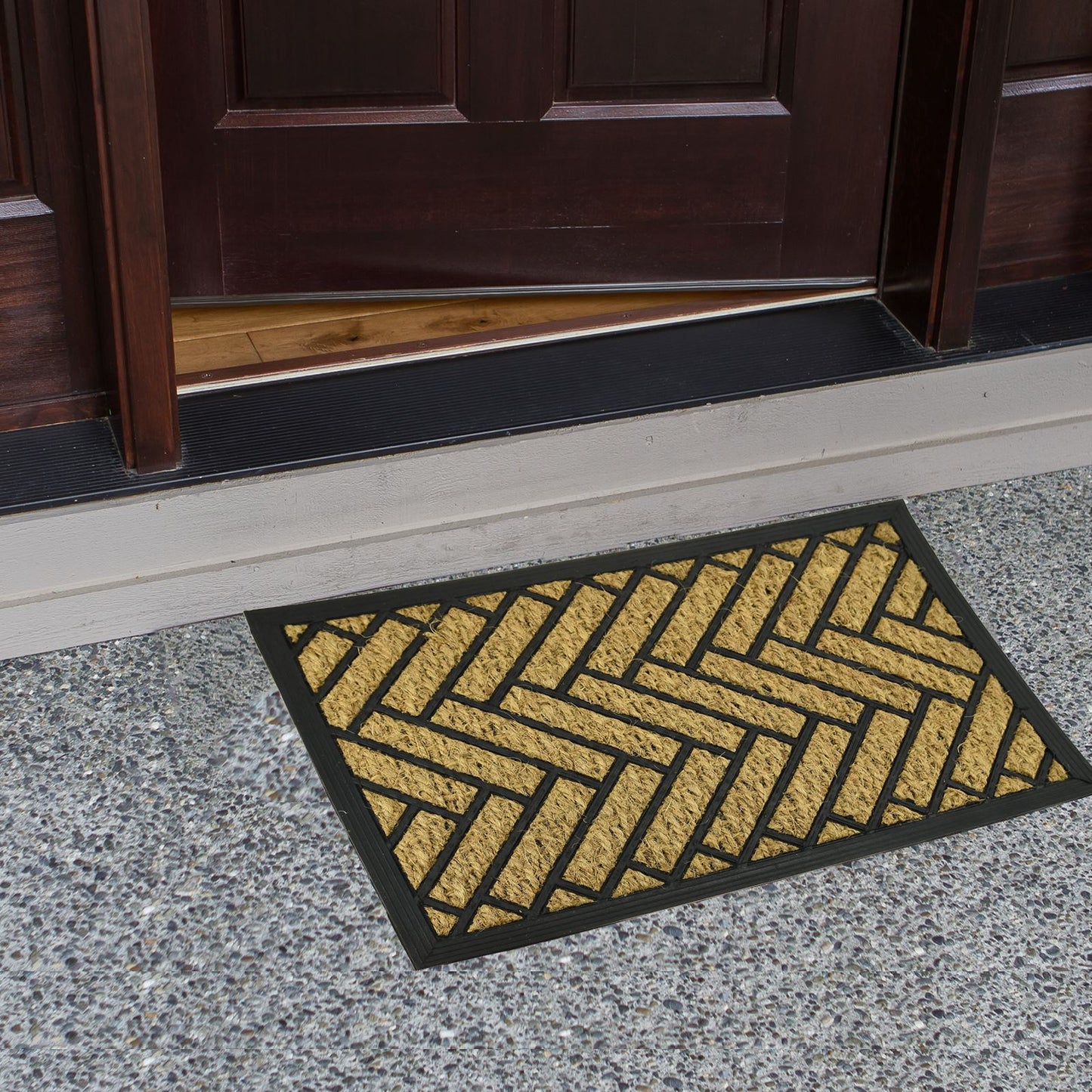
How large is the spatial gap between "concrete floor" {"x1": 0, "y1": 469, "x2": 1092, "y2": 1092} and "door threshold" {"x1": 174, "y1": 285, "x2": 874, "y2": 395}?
1.85ft

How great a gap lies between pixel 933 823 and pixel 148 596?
1.10 meters

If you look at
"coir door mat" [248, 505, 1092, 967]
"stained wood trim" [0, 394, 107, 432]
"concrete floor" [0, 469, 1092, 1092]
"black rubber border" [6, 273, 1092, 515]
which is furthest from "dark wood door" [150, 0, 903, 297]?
"concrete floor" [0, 469, 1092, 1092]

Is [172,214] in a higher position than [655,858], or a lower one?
higher

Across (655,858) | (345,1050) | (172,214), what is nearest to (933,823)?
(655,858)

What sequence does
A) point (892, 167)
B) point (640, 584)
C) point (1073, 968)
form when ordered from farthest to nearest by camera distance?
point (892, 167) < point (640, 584) < point (1073, 968)

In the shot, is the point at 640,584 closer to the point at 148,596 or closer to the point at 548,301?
the point at 548,301

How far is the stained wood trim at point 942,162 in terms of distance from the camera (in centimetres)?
212

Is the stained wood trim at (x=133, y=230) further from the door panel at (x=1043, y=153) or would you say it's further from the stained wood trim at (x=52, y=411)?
the door panel at (x=1043, y=153)

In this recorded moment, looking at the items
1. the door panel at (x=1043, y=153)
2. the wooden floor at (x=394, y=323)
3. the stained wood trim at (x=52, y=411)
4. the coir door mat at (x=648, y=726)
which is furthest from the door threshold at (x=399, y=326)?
the coir door mat at (x=648, y=726)

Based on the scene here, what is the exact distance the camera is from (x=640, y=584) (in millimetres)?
2137

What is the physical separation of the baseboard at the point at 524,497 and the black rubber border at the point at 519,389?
2 cm

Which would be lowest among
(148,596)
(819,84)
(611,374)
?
(148,596)

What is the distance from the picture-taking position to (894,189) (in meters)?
2.34

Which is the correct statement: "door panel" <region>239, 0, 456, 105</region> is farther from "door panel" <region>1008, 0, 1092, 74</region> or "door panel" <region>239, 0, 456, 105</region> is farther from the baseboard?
"door panel" <region>1008, 0, 1092, 74</region>
